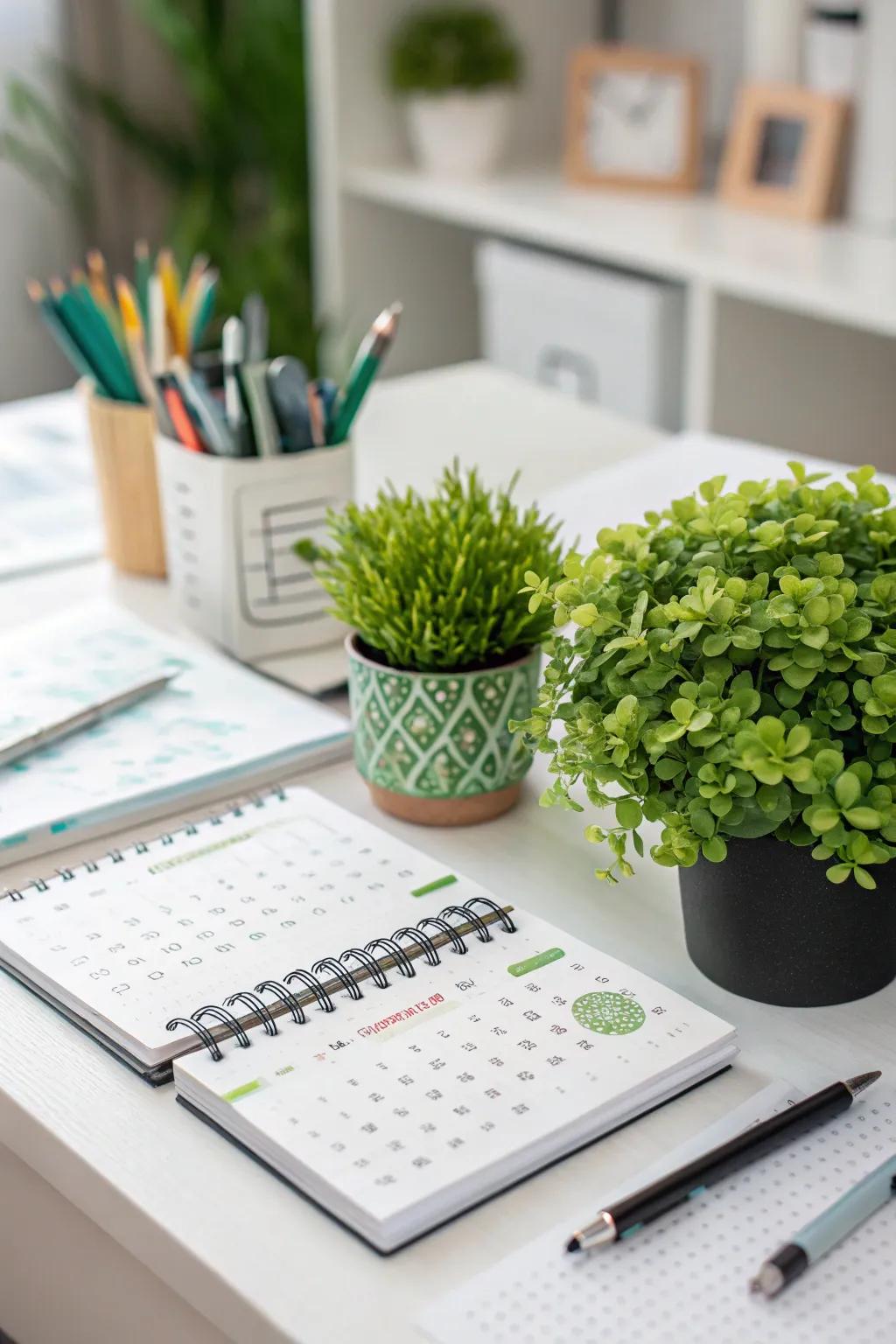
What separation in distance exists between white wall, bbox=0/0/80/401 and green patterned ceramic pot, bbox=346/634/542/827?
2.61 metres

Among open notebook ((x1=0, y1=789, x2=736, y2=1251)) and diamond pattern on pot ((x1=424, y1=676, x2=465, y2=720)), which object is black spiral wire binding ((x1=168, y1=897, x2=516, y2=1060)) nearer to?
open notebook ((x1=0, y1=789, x2=736, y2=1251))

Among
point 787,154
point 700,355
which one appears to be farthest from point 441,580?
point 787,154

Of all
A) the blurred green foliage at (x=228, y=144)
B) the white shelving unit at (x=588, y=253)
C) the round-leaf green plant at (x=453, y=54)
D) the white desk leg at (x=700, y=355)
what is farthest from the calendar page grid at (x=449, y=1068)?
the blurred green foliage at (x=228, y=144)

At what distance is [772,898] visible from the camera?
669 mm

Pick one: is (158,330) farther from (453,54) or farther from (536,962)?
(453,54)

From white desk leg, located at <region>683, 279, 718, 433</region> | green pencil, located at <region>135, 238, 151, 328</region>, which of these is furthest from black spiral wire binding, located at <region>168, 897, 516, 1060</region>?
white desk leg, located at <region>683, 279, 718, 433</region>

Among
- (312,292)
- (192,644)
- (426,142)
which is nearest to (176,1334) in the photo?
(192,644)

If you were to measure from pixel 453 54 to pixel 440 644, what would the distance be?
1.82 m

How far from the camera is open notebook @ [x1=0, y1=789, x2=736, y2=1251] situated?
0.59 metres

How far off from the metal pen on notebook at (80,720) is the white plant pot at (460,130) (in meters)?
1.62

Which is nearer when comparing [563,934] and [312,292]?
[563,934]

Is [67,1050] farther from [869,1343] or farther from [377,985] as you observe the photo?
[869,1343]

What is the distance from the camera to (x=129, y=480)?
117 centimetres

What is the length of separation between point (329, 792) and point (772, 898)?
30cm
